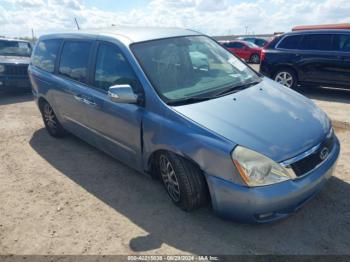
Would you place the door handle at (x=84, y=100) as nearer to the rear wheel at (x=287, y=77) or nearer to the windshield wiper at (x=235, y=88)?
the windshield wiper at (x=235, y=88)

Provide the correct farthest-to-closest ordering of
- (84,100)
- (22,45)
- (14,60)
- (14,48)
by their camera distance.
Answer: (22,45)
(14,48)
(14,60)
(84,100)

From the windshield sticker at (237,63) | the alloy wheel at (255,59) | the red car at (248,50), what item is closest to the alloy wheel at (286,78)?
the windshield sticker at (237,63)

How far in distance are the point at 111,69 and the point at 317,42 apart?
6.52 meters

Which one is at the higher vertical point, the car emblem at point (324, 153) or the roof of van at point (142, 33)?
the roof of van at point (142, 33)

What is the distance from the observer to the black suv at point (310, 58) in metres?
8.06

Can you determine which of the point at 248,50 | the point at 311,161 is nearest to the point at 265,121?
the point at 311,161

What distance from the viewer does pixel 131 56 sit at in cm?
358

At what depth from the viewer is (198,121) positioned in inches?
117

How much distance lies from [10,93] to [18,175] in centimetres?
662

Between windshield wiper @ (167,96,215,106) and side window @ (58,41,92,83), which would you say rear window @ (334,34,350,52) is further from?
side window @ (58,41,92,83)

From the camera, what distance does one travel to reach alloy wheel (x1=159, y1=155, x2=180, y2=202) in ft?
10.8

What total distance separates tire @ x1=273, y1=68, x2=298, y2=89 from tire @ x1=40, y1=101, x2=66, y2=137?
19.3ft

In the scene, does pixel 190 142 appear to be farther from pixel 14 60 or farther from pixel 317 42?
pixel 14 60

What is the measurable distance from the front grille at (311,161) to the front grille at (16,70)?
8.72 metres
